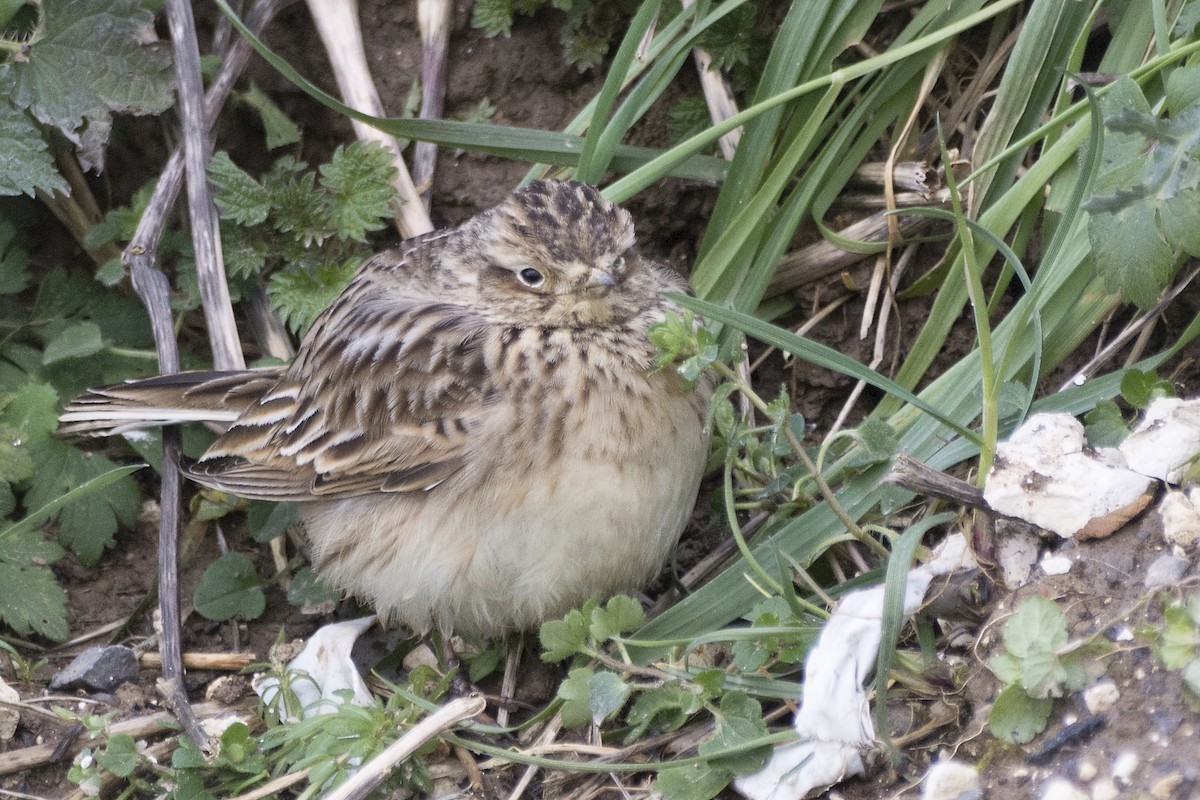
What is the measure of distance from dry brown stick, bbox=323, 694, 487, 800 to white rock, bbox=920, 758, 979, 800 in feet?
4.11

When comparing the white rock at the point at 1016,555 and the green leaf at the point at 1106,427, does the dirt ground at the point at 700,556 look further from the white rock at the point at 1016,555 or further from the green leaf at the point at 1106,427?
the green leaf at the point at 1106,427

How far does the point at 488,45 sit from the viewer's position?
5414 mm

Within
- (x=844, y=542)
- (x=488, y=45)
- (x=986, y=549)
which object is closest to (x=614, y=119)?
(x=488, y=45)

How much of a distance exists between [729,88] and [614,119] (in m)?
0.65

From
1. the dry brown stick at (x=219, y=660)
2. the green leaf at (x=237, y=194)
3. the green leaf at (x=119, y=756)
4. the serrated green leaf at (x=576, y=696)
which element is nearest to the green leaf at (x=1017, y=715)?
the serrated green leaf at (x=576, y=696)

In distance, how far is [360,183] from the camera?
514 cm

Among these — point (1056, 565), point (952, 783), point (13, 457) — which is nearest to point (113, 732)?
point (13, 457)

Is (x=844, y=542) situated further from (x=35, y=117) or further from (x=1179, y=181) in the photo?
(x=35, y=117)

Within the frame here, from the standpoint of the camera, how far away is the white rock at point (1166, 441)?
3203mm

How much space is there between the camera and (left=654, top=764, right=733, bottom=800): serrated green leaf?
337 cm

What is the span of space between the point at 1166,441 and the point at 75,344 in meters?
3.93

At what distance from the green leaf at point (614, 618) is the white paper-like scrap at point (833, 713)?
1.78 ft

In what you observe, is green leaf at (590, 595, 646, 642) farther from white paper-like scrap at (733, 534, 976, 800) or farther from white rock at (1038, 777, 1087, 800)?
white rock at (1038, 777, 1087, 800)

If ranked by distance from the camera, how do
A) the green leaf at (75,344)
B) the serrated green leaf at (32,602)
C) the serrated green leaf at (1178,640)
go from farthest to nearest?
the green leaf at (75,344) → the serrated green leaf at (32,602) → the serrated green leaf at (1178,640)
